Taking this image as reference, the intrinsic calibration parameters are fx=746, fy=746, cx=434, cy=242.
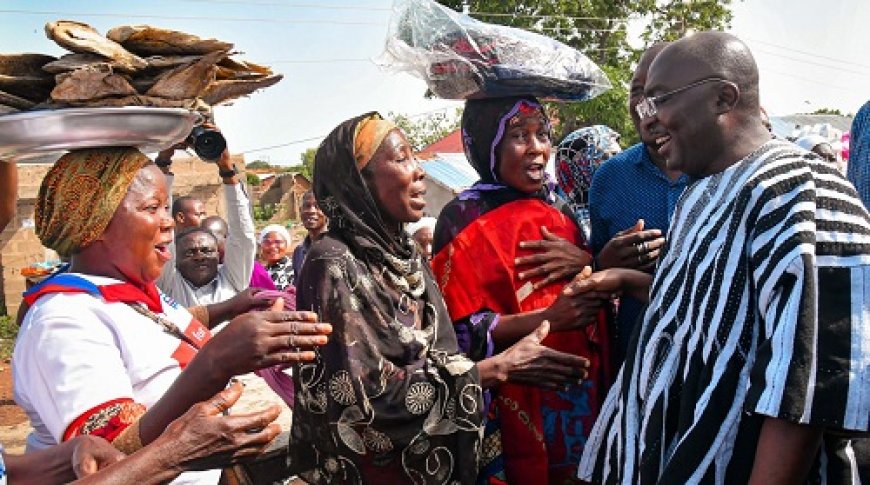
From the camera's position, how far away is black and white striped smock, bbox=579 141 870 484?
1.42 m

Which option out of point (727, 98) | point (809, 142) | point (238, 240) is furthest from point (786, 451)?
point (238, 240)

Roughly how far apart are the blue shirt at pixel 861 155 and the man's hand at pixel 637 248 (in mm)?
763

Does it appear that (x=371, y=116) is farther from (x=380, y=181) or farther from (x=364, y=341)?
(x=364, y=341)

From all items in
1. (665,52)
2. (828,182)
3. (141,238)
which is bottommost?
(141,238)

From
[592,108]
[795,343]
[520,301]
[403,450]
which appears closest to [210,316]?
[403,450]

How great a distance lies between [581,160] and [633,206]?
900mm

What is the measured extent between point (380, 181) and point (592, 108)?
14997 mm

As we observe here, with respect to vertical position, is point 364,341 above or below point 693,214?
below

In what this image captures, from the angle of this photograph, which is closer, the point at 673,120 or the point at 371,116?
the point at 673,120

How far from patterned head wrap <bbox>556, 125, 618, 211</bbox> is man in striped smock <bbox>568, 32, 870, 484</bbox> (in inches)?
72.5

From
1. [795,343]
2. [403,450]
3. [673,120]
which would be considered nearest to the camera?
[795,343]

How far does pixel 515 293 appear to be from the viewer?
2748mm

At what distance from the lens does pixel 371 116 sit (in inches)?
105

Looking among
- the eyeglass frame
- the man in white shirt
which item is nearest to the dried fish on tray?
the man in white shirt
